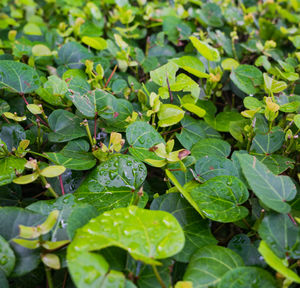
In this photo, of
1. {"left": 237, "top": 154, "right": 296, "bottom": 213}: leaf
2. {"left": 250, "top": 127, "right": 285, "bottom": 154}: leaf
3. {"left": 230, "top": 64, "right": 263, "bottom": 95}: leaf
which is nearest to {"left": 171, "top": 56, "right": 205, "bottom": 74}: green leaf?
{"left": 230, "top": 64, "right": 263, "bottom": 95}: leaf

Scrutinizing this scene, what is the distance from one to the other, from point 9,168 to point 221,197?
662 mm

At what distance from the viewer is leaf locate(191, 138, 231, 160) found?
3.54 ft

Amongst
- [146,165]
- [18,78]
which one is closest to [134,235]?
[146,165]

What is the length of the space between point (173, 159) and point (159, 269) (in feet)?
1.04

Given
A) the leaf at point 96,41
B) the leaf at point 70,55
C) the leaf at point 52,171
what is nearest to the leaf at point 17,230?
the leaf at point 52,171

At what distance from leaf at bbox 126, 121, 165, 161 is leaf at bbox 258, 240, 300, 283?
1.45 feet

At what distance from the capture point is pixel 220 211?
83 cm

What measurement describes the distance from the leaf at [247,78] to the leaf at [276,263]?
81 centimetres

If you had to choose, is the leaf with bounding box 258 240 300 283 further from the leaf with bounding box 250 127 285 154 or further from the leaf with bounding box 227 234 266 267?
the leaf with bounding box 250 127 285 154

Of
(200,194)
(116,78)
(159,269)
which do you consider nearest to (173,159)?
(200,194)

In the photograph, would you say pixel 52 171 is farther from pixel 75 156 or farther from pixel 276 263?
pixel 276 263

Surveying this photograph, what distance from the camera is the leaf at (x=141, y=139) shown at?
1000 mm

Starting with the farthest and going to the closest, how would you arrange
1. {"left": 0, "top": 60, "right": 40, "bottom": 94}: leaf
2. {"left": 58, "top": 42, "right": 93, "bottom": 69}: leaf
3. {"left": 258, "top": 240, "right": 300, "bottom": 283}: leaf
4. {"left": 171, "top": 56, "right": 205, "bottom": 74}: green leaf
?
{"left": 58, "top": 42, "right": 93, "bottom": 69}: leaf, {"left": 171, "top": 56, "right": 205, "bottom": 74}: green leaf, {"left": 0, "top": 60, "right": 40, "bottom": 94}: leaf, {"left": 258, "top": 240, "right": 300, "bottom": 283}: leaf

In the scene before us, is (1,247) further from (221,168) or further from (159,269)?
(221,168)
